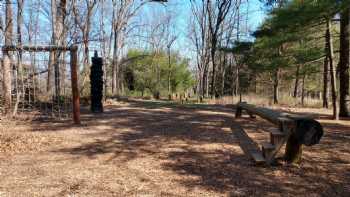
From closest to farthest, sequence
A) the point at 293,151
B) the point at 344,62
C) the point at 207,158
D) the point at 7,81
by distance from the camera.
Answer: the point at 293,151 < the point at 207,158 < the point at 7,81 < the point at 344,62

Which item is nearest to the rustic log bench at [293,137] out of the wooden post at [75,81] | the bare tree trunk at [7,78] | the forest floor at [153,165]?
the forest floor at [153,165]

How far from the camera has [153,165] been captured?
4.52 metres

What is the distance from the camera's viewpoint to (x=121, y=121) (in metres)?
8.62

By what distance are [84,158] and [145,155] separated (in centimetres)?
92

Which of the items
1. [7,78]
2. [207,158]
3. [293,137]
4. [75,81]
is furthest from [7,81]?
[293,137]

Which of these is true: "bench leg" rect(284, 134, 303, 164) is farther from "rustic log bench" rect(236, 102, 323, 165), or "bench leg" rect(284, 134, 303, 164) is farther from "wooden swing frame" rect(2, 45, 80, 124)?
"wooden swing frame" rect(2, 45, 80, 124)

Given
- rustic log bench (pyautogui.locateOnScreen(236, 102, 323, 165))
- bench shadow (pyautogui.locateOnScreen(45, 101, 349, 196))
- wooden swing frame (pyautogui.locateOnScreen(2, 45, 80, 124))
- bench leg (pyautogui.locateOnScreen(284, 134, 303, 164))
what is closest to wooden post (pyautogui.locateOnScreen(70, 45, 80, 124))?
wooden swing frame (pyautogui.locateOnScreen(2, 45, 80, 124))

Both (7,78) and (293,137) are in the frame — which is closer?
(293,137)

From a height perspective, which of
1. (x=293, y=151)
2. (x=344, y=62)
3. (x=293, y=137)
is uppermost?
(x=344, y=62)

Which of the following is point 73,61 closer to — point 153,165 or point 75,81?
point 75,81

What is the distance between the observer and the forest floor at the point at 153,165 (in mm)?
3609

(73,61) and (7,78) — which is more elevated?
(73,61)

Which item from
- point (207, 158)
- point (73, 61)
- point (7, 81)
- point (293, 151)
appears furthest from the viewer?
point (73, 61)

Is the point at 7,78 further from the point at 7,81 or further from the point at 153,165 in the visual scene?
the point at 153,165
